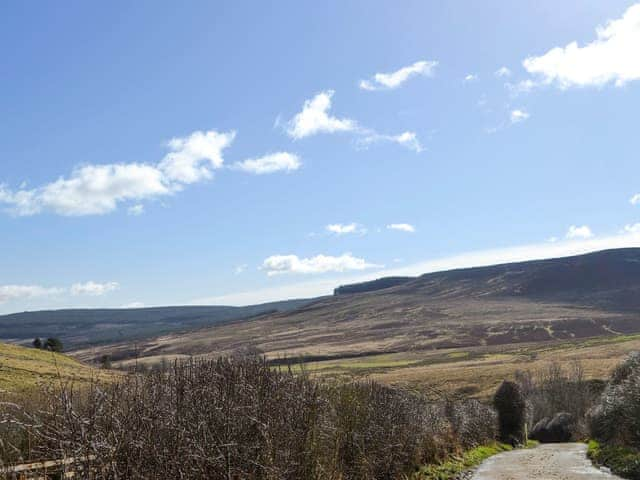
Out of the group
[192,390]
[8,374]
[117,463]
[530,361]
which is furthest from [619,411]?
[530,361]

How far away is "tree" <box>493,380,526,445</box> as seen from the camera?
46625 millimetres

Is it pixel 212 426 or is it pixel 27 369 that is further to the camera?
pixel 27 369

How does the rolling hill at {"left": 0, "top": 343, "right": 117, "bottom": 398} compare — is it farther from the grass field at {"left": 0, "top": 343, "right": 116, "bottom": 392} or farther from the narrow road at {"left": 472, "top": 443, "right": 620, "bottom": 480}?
the narrow road at {"left": 472, "top": 443, "right": 620, "bottom": 480}

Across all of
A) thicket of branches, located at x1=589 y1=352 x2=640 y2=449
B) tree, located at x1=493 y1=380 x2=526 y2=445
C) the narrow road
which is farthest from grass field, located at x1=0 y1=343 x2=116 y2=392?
thicket of branches, located at x1=589 y1=352 x2=640 y2=449

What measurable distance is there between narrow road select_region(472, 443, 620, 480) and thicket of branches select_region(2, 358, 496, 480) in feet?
32.6

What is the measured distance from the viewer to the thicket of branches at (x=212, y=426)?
7.93 meters

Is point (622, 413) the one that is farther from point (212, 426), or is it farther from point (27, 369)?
point (27, 369)

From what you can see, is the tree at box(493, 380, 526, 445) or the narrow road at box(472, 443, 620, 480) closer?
the narrow road at box(472, 443, 620, 480)

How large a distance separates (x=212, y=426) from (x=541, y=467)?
78.7 ft

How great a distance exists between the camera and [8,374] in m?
63.2

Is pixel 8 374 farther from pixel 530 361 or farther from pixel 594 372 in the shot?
pixel 530 361

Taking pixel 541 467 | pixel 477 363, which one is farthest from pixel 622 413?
pixel 477 363

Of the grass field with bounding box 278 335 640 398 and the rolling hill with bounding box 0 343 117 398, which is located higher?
the rolling hill with bounding box 0 343 117 398

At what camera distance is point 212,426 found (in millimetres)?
10828
